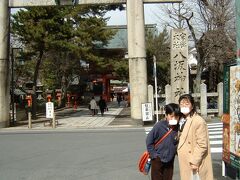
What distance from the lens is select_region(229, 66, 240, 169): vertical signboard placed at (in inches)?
263

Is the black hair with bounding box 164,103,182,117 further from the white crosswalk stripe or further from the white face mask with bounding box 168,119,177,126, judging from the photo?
the white crosswalk stripe

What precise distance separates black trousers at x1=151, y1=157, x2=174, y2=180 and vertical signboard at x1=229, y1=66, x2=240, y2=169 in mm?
1257

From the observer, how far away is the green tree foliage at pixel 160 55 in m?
40.0

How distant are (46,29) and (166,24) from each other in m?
10.6

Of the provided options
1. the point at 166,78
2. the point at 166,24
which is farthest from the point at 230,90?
the point at 166,78

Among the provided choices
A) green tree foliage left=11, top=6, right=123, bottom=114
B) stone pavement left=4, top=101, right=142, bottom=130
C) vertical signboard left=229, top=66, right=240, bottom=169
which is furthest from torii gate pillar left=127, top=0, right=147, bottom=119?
vertical signboard left=229, top=66, right=240, bottom=169

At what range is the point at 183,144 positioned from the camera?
18.8 ft

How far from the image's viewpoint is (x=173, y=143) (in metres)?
6.18

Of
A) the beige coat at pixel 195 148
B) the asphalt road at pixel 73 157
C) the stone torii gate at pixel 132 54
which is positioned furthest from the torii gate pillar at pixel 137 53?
the beige coat at pixel 195 148

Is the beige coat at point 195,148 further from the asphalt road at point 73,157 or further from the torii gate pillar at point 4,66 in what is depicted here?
the torii gate pillar at point 4,66

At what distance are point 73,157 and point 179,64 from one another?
11.4m

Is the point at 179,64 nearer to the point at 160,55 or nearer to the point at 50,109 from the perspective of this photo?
the point at 50,109

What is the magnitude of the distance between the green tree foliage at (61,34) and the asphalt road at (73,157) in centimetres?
1397

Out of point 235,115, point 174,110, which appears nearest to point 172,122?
point 174,110
